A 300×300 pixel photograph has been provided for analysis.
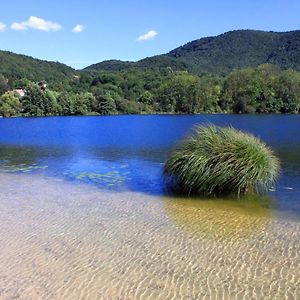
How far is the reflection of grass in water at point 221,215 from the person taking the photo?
450 inches

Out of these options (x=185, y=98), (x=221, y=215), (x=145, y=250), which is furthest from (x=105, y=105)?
(x=145, y=250)

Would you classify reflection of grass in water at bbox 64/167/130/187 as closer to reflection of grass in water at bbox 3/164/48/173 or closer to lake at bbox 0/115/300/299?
lake at bbox 0/115/300/299

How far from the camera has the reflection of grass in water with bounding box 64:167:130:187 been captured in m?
19.4

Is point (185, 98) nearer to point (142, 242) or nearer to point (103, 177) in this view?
point (103, 177)

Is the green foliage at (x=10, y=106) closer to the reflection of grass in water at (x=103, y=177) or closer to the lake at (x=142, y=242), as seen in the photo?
the reflection of grass in water at (x=103, y=177)

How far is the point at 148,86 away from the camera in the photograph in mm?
186875

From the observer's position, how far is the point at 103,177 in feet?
68.3

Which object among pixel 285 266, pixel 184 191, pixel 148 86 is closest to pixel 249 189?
pixel 184 191

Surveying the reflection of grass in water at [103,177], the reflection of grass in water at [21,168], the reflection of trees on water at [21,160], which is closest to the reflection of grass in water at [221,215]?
the reflection of grass in water at [103,177]

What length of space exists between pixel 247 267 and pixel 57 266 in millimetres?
3780

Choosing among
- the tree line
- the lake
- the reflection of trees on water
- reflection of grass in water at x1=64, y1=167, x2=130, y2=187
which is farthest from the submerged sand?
the tree line

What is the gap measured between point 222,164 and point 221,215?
8.91 feet

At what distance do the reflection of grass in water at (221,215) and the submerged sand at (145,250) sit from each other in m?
0.03

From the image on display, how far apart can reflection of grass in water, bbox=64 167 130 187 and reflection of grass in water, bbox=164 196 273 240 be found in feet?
14.2
